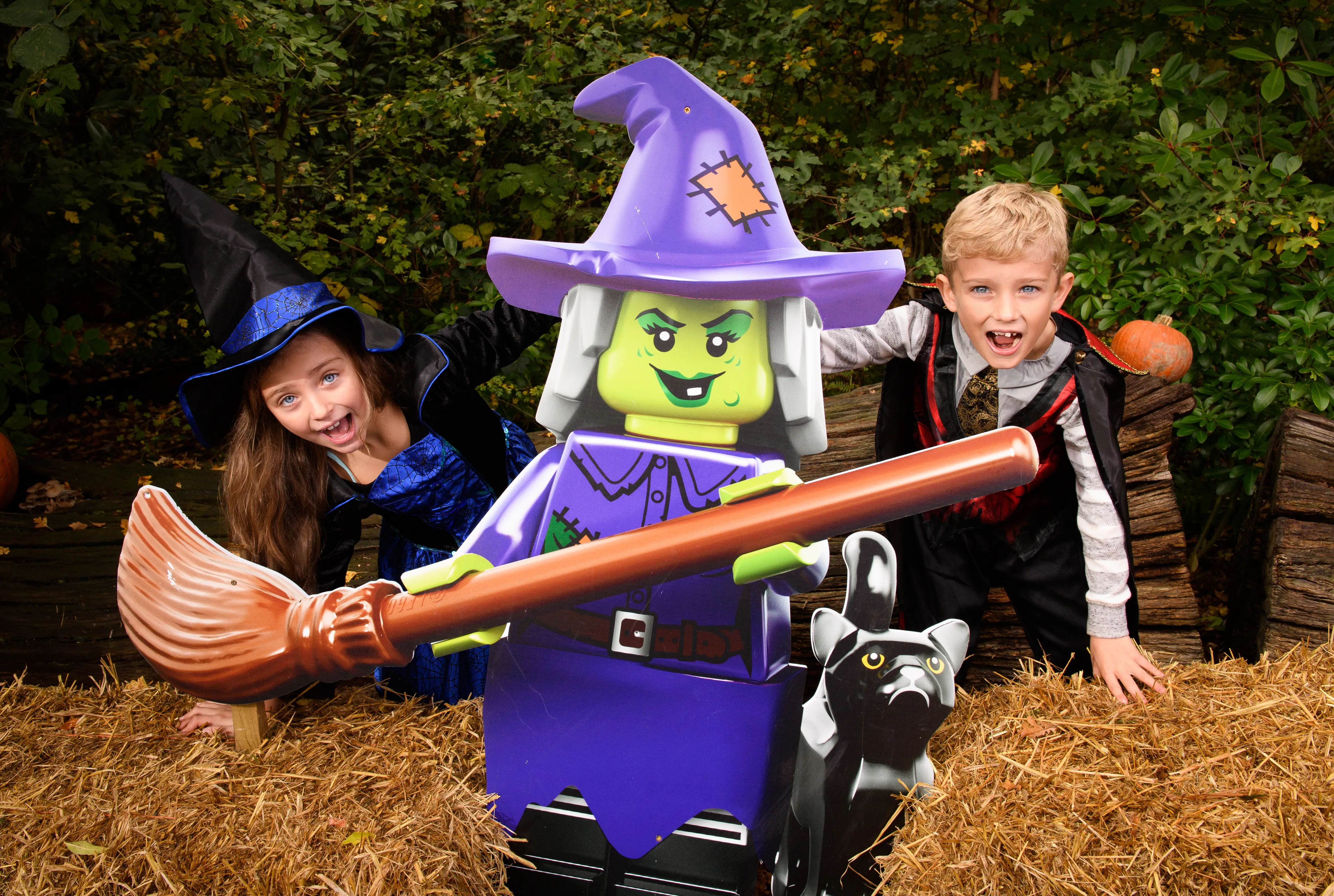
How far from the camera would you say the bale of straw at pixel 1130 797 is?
1707 mm

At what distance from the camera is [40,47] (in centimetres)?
262

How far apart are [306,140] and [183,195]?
10.4 feet

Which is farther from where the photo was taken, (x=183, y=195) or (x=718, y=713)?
(x=183, y=195)

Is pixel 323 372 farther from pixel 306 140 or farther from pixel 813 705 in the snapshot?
pixel 306 140

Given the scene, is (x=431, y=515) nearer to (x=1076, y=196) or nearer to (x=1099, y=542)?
(x=1099, y=542)

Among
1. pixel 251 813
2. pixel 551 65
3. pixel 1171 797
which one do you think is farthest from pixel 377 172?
pixel 1171 797

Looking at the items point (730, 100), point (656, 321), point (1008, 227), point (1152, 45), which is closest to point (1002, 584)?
point (1008, 227)

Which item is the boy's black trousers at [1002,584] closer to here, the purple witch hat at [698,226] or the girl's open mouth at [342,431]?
the purple witch hat at [698,226]

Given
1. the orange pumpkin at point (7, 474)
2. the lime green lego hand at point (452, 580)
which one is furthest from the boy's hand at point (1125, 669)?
the orange pumpkin at point (7, 474)

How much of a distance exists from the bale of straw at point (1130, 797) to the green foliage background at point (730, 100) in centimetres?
173

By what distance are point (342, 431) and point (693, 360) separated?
3.03ft

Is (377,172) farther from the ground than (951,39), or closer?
closer

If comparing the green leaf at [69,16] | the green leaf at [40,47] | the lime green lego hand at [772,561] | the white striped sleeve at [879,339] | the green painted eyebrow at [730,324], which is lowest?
the lime green lego hand at [772,561]

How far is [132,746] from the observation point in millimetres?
2283
